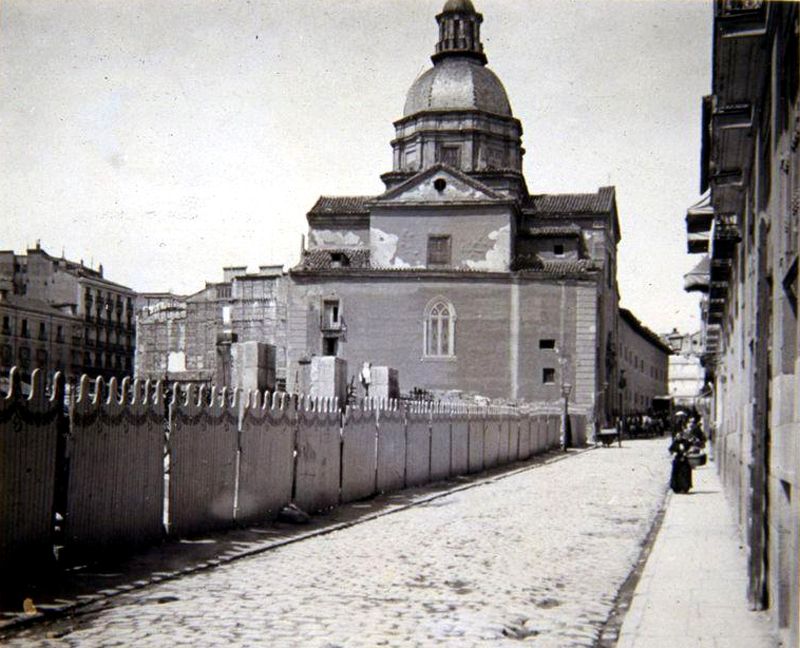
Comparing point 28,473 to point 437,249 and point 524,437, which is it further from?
point 437,249

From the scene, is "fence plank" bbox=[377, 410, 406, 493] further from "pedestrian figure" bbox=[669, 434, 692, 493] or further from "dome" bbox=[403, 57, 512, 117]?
"dome" bbox=[403, 57, 512, 117]

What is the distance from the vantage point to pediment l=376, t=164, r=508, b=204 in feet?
163

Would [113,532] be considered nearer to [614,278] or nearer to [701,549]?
[701,549]

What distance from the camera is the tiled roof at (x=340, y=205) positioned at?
56.0 meters

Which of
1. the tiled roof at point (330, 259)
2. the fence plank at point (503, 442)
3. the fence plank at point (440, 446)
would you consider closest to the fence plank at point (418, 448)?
the fence plank at point (440, 446)

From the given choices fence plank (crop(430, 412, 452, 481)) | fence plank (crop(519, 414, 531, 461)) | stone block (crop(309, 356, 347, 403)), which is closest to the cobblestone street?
stone block (crop(309, 356, 347, 403))

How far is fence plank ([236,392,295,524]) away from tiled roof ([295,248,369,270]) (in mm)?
36991

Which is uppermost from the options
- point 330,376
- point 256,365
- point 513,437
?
point 256,365

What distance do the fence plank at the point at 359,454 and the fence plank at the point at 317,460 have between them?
320 mm

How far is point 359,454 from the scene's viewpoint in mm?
16438

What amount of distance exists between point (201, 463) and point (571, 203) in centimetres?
4699

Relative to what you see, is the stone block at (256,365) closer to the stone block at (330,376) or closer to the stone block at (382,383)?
the stone block at (330,376)

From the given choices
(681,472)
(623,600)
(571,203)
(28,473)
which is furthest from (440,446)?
(571,203)

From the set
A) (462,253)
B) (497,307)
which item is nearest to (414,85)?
(462,253)
